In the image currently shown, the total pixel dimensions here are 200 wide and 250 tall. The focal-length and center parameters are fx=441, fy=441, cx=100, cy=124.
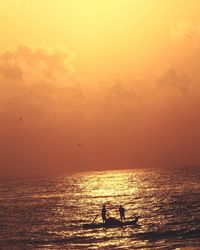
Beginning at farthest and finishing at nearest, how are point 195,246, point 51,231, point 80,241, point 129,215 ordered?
point 129,215
point 51,231
point 80,241
point 195,246

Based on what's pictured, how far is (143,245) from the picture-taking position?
44.5m

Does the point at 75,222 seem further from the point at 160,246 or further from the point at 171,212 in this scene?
the point at 160,246

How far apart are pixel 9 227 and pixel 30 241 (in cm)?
1326

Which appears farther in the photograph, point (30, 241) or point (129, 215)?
point (129, 215)

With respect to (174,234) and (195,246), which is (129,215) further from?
(195,246)

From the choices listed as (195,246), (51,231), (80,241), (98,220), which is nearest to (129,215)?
(98,220)

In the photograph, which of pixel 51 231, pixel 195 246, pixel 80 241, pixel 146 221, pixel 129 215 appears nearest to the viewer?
pixel 195 246

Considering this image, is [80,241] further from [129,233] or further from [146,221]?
[146,221]

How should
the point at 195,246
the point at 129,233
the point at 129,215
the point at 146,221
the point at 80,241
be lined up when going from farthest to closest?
the point at 129,215
the point at 146,221
the point at 129,233
the point at 80,241
the point at 195,246

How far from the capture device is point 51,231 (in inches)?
2216

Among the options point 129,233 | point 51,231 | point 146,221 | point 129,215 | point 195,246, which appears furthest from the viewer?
point 129,215

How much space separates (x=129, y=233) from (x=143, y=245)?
718 cm

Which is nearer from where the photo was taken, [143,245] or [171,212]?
[143,245]

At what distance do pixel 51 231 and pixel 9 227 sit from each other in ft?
30.5
